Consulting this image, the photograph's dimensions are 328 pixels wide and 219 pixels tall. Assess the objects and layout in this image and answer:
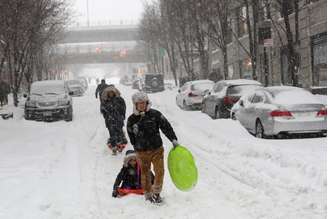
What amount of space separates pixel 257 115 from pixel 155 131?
7.50 m

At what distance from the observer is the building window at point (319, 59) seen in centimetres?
2650

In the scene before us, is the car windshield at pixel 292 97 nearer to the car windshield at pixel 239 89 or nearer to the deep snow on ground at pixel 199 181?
the deep snow on ground at pixel 199 181

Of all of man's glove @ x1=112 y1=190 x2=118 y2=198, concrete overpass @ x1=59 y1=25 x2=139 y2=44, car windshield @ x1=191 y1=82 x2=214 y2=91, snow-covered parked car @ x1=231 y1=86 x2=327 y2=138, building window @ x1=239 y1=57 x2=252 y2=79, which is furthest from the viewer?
concrete overpass @ x1=59 y1=25 x2=139 y2=44

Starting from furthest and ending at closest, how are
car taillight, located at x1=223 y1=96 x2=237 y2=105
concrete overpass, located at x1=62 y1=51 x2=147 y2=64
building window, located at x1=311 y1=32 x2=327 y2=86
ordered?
concrete overpass, located at x1=62 y1=51 x2=147 y2=64
building window, located at x1=311 y1=32 x2=327 y2=86
car taillight, located at x1=223 y1=96 x2=237 y2=105

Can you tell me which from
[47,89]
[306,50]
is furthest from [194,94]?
[47,89]

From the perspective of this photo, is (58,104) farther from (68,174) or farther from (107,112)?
(68,174)

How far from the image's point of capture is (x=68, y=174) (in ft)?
35.3

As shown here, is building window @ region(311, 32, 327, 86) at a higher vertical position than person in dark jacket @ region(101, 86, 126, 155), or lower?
higher

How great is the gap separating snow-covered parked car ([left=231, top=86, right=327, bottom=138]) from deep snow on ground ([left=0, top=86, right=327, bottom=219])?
38 centimetres

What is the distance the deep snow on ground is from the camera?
7621 millimetres

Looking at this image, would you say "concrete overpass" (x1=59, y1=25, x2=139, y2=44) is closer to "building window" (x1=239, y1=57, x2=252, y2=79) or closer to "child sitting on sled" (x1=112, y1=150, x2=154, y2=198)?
"building window" (x1=239, y1=57, x2=252, y2=79)

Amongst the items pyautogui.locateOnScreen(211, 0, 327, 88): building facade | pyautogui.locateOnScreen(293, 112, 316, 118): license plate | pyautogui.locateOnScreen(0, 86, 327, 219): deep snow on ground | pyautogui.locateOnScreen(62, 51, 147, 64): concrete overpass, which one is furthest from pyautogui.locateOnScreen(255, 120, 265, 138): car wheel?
pyautogui.locateOnScreen(62, 51, 147, 64): concrete overpass

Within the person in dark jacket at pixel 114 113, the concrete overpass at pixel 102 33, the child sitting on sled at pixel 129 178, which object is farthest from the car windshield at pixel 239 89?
the concrete overpass at pixel 102 33

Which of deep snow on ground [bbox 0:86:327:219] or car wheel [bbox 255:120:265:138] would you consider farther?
car wheel [bbox 255:120:265:138]
